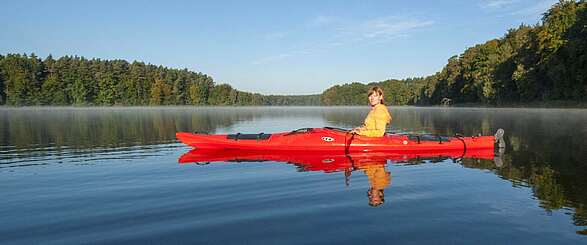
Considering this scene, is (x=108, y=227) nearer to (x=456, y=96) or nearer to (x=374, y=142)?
(x=374, y=142)

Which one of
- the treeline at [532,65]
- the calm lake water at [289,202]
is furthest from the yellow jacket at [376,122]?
the treeline at [532,65]

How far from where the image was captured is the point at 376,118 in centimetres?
1310

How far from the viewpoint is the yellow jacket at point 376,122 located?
12.9 meters

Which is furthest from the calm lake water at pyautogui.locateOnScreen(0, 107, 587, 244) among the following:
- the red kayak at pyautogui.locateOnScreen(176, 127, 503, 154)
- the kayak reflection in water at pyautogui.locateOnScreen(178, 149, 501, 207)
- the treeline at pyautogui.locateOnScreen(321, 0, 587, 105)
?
the treeline at pyautogui.locateOnScreen(321, 0, 587, 105)

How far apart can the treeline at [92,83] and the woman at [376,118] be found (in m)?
109

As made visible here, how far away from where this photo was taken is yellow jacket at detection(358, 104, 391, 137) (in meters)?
12.9

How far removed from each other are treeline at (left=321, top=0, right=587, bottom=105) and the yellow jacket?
164 ft

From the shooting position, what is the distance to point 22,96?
101m

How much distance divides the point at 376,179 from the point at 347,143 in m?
4.20

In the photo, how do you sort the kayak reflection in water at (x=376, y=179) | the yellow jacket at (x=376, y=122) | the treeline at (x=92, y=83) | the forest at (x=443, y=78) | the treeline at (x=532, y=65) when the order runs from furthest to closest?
the treeline at (x=92, y=83), the forest at (x=443, y=78), the treeline at (x=532, y=65), the yellow jacket at (x=376, y=122), the kayak reflection in water at (x=376, y=179)

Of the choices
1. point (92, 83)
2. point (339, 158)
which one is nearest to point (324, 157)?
point (339, 158)

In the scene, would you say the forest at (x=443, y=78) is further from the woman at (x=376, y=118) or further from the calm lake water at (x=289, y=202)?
the calm lake water at (x=289, y=202)

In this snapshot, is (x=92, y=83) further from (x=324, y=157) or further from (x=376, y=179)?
(x=376, y=179)

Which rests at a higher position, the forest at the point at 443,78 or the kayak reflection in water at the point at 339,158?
the forest at the point at 443,78
